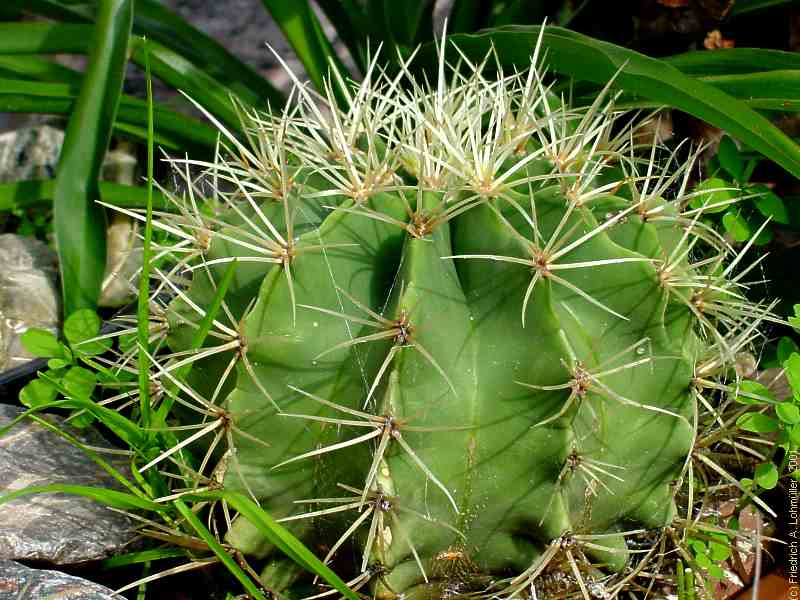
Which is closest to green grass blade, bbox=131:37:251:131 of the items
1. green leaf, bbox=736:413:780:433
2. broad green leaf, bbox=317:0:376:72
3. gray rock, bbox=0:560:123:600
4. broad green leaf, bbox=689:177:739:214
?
broad green leaf, bbox=317:0:376:72

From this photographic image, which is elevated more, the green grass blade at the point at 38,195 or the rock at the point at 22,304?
the green grass blade at the point at 38,195

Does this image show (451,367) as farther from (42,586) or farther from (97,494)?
(42,586)

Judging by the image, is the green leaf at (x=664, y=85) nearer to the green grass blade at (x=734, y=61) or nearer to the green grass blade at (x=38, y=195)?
the green grass blade at (x=734, y=61)

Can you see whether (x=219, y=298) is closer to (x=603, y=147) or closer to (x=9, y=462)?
(x=9, y=462)

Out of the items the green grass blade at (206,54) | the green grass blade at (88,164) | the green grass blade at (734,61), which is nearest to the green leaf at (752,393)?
the green grass blade at (734,61)

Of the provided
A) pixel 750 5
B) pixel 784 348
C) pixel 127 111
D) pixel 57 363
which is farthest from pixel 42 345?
pixel 750 5
